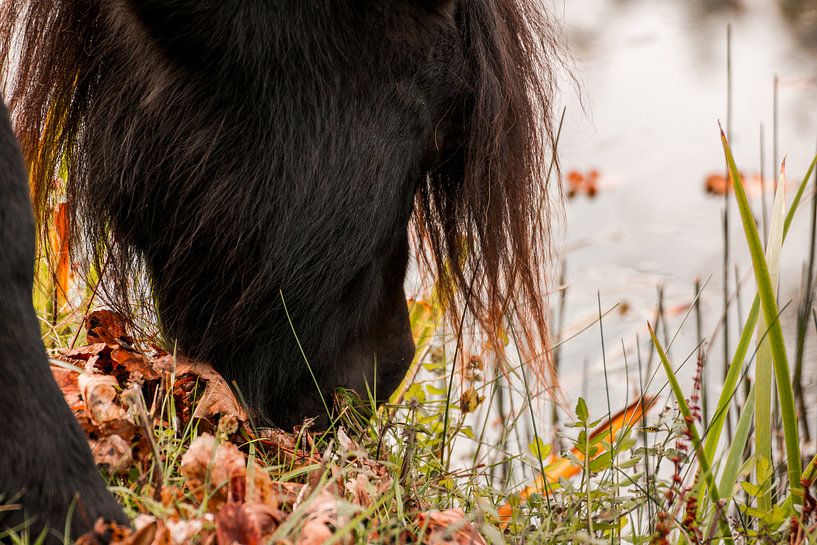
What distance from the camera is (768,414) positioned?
1.82 metres

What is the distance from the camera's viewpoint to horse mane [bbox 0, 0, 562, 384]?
5.64 ft

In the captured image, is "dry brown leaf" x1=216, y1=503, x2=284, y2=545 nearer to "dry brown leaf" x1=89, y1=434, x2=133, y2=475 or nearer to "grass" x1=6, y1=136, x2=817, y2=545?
"grass" x1=6, y1=136, x2=817, y2=545

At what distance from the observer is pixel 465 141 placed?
1.77m

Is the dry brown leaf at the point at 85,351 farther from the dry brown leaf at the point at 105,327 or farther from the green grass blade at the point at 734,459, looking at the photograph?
the green grass blade at the point at 734,459

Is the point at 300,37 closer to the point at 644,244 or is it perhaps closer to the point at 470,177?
the point at 470,177

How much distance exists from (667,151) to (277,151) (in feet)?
13.5

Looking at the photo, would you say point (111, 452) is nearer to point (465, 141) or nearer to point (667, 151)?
point (465, 141)

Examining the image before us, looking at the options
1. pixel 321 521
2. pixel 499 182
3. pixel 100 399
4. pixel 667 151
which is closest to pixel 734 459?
pixel 499 182

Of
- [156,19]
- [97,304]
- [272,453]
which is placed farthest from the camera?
[97,304]

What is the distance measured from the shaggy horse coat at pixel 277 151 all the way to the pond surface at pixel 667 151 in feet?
6.68

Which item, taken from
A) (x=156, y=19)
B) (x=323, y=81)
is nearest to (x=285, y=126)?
(x=323, y=81)

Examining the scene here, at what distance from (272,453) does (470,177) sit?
607 millimetres

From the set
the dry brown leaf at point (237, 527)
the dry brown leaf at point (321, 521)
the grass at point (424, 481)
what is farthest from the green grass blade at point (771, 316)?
the dry brown leaf at point (237, 527)

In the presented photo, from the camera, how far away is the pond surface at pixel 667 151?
4.28m
